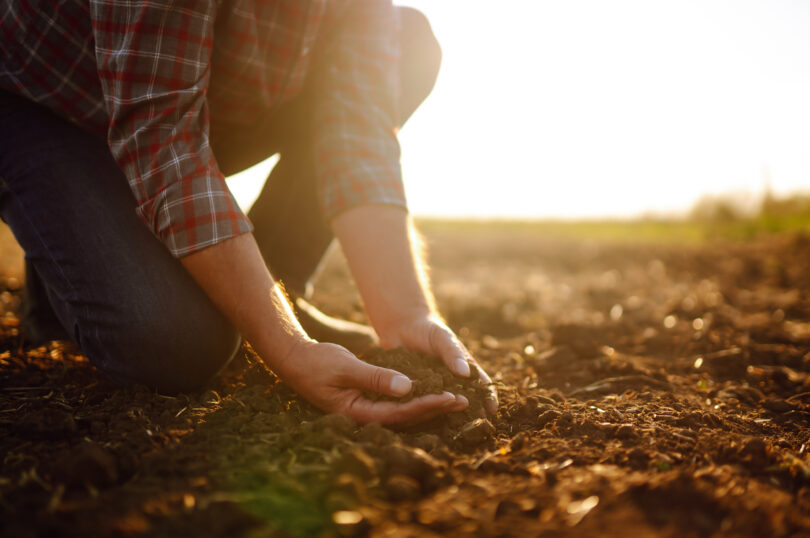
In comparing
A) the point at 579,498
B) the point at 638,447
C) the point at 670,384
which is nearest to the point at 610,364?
the point at 670,384

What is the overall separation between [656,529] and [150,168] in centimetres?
146

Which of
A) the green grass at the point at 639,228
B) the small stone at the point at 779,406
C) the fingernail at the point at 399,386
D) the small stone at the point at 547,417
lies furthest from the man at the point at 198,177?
the green grass at the point at 639,228

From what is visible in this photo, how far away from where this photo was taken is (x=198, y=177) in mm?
1443

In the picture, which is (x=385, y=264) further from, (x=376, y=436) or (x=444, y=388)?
(x=376, y=436)

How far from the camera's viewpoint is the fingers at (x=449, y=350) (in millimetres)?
1518

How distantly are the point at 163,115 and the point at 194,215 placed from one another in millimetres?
288

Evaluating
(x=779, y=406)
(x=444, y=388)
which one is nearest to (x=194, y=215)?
(x=444, y=388)

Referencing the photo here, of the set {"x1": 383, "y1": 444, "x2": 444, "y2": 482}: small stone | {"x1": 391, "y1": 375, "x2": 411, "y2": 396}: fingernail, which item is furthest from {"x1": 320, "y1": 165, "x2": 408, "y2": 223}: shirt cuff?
{"x1": 383, "y1": 444, "x2": 444, "y2": 482}: small stone

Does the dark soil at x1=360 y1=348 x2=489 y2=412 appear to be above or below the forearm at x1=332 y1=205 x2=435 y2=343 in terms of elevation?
below

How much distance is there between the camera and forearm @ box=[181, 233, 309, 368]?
4.58 ft

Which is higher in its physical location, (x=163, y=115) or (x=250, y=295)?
(x=163, y=115)

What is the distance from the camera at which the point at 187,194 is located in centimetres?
143

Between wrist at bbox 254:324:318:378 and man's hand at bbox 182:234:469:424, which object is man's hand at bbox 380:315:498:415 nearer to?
man's hand at bbox 182:234:469:424

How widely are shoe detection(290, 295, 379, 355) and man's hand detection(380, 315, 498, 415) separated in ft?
1.30
